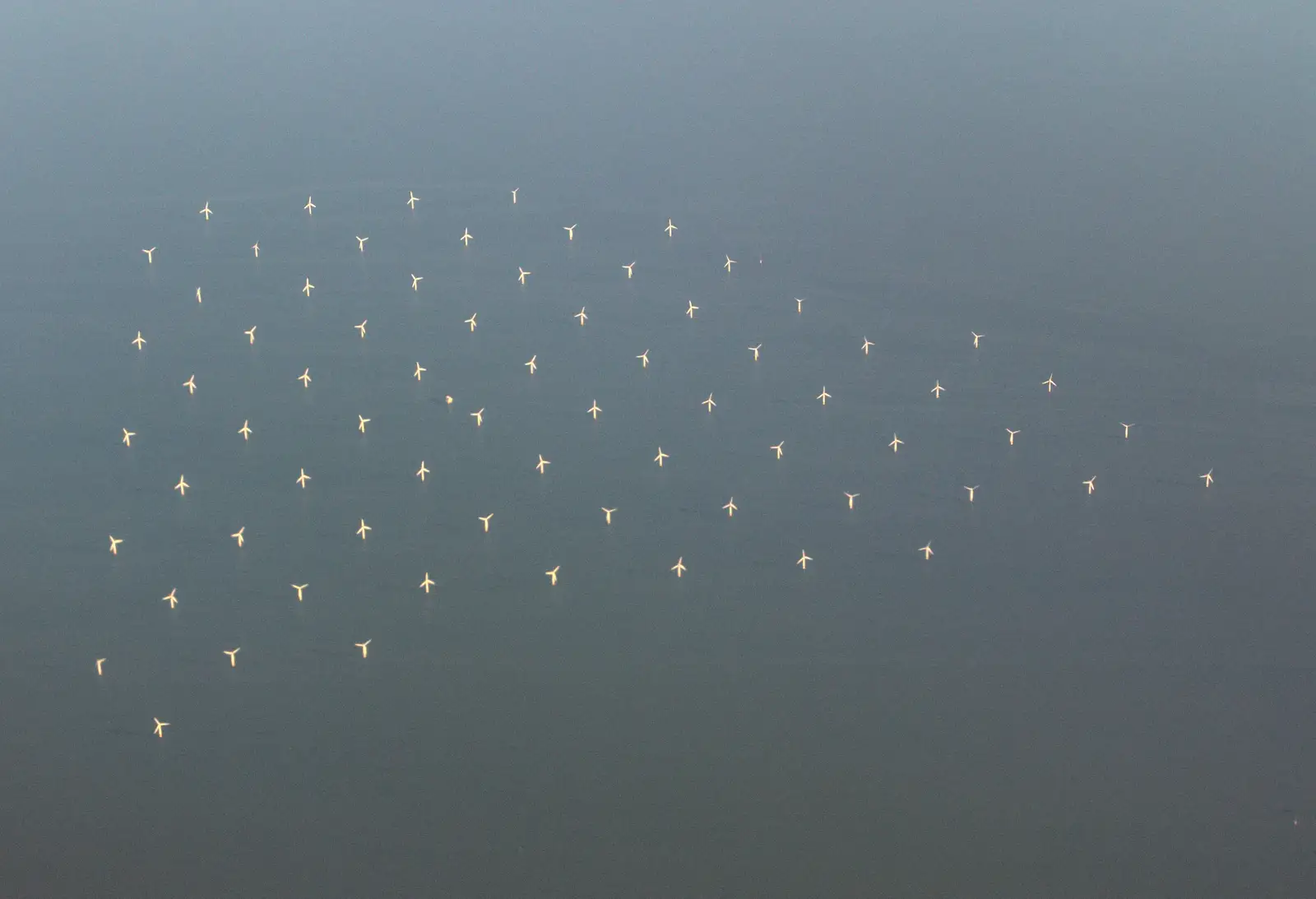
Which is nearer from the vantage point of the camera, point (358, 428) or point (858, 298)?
point (358, 428)

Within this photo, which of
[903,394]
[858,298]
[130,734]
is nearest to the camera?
[130,734]

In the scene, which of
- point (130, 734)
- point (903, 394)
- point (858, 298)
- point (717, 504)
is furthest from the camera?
point (858, 298)

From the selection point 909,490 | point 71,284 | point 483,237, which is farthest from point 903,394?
point 71,284

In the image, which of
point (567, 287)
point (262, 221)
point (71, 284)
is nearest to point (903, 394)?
point (567, 287)

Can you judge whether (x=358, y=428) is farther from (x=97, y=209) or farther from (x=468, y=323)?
(x=97, y=209)

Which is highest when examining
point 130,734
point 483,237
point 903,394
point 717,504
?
point 483,237

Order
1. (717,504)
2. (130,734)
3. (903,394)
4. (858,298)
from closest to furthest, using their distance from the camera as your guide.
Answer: (130,734)
(717,504)
(903,394)
(858,298)

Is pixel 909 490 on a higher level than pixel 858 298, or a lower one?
lower

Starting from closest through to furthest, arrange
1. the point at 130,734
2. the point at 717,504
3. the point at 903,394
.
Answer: the point at 130,734
the point at 717,504
the point at 903,394

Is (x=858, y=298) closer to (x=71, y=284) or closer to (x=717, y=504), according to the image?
(x=717, y=504)
